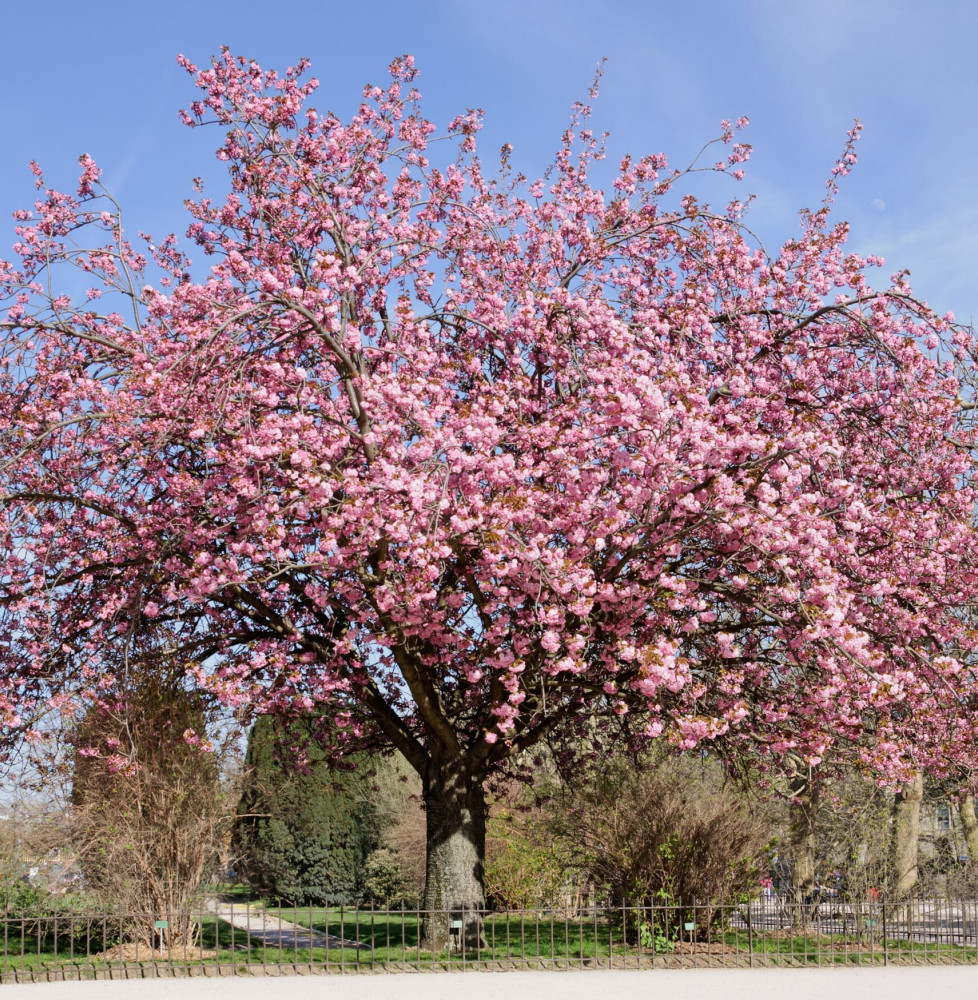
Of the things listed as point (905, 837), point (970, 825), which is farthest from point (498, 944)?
point (970, 825)

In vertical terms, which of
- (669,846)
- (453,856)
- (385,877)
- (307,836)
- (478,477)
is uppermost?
(478,477)

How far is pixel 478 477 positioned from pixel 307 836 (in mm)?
14927

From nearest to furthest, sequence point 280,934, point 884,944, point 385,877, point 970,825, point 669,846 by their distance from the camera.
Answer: point 280,934 → point 669,846 → point 884,944 → point 385,877 → point 970,825

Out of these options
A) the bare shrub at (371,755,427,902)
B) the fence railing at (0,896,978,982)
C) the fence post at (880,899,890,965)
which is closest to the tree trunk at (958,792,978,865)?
the fence railing at (0,896,978,982)

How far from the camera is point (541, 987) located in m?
10.3

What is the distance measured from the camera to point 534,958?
39.7 ft

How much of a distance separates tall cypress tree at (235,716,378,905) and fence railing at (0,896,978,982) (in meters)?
8.38

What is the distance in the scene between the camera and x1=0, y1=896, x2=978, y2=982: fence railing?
11.5 meters

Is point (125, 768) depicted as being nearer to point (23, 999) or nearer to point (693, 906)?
point (23, 999)

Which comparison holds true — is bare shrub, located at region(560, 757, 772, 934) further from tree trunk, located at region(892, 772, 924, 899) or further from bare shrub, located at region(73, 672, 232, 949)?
bare shrub, located at region(73, 672, 232, 949)

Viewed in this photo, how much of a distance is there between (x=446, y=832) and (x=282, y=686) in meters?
2.66

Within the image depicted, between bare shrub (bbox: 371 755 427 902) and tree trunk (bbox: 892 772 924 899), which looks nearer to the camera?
tree trunk (bbox: 892 772 924 899)

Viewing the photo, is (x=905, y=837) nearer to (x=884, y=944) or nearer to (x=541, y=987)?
(x=884, y=944)

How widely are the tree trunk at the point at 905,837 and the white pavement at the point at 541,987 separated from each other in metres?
4.39
